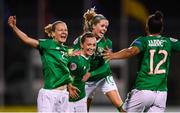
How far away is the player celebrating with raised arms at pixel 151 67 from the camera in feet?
37.7

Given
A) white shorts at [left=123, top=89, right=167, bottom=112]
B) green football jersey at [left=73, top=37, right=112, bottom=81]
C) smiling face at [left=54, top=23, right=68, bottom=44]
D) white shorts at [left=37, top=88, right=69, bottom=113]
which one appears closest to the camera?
white shorts at [left=37, top=88, right=69, bottom=113]

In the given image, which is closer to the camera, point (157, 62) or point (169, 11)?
point (157, 62)

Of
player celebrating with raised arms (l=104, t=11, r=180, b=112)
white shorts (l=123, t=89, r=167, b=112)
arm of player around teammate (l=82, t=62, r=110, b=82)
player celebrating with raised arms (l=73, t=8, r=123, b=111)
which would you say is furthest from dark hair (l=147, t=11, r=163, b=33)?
arm of player around teammate (l=82, t=62, r=110, b=82)

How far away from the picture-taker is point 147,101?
11516 millimetres

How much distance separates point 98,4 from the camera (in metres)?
23.2

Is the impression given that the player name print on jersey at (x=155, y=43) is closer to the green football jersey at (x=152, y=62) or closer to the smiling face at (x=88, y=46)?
the green football jersey at (x=152, y=62)

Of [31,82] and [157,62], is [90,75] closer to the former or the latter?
[157,62]

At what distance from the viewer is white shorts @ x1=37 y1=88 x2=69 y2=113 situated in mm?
11391

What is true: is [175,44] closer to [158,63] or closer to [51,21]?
[158,63]

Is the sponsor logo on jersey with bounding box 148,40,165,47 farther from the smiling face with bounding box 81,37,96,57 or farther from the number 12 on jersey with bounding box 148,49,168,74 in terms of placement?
the smiling face with bounding box 81,37,96,57

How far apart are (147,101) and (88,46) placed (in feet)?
3.97

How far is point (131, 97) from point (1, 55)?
11.9 meters

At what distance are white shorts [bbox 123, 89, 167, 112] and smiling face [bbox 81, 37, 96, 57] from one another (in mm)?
898

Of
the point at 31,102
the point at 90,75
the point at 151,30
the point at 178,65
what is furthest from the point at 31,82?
the point at 151,30
